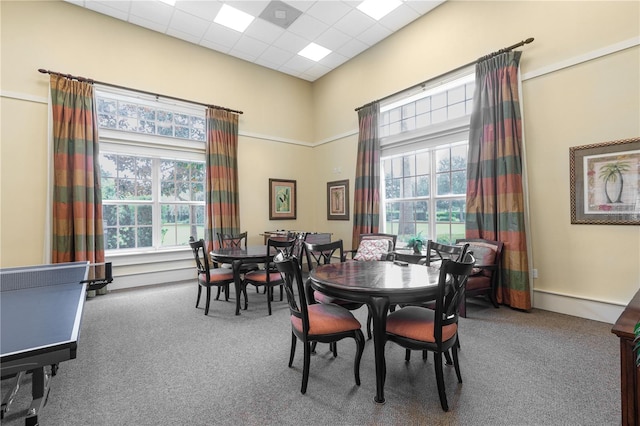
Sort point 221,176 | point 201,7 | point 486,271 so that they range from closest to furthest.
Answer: point 486,271 → point 201,7 → point 221,176

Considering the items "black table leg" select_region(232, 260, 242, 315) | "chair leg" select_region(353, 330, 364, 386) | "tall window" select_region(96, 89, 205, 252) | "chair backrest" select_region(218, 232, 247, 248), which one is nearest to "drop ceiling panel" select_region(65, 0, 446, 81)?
"tall window" select_region(96, 89, 205, 252)

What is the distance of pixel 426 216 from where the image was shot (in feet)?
15.9

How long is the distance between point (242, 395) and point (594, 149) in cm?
410

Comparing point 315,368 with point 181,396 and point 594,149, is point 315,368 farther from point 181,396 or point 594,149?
point 594,149

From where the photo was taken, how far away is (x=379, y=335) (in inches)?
75.0

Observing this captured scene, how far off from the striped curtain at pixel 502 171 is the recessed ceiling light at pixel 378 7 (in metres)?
1.63

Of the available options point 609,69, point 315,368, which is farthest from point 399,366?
point 609,69

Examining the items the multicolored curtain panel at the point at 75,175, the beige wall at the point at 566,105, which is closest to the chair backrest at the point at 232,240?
the multicolored curtain panel at the point at 75,175

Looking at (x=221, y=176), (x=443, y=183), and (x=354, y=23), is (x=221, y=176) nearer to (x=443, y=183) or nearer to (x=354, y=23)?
(x=354, y=23)

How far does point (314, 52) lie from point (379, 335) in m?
5.48

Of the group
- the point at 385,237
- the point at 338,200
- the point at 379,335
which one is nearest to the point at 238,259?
the point at 379,335

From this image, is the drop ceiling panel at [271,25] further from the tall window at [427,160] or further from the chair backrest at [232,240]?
the chair backrest at [232,240]

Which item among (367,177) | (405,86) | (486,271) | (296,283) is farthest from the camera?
(367,177)

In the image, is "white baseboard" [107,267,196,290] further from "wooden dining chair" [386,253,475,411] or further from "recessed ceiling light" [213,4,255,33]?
"wooden dining chair" [386,253,475,411]
